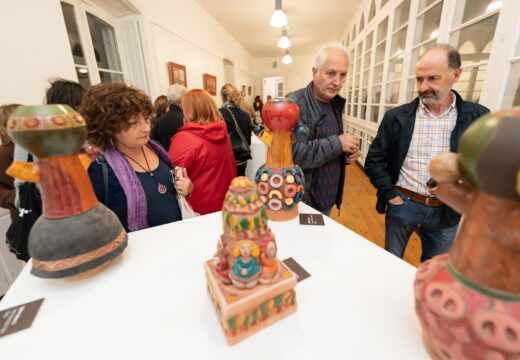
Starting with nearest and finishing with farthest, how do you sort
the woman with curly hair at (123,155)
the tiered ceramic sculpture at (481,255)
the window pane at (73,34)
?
the tiered ceramic sculpture at (481,255)
the woman with curly hair at (123,155)
the window pane at (73,34)

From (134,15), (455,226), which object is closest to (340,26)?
(134,15)

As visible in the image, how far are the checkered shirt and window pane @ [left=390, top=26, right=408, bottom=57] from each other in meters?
2.19

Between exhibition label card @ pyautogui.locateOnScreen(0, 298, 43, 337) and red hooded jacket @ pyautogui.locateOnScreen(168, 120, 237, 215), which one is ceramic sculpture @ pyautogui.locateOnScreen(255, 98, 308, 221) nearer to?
red hooded jacket @ pyautogui.locateOnScreen(168, 120, 237, 215)

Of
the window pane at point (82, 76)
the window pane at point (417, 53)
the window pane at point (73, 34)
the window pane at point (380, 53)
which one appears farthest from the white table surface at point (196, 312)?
the window pane at point (380, 53)

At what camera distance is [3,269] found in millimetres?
1608

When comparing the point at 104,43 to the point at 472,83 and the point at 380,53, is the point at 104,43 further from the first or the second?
the point at 380,53

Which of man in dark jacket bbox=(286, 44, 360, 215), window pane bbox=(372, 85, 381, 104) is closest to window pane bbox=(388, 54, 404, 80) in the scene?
window pane bbox=(372, 85, 381, 104)

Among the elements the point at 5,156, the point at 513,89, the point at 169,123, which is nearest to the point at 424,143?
the point at 513,89

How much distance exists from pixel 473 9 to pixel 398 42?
5.13 feet

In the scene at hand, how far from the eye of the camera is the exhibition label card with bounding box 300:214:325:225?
1012 millimetres

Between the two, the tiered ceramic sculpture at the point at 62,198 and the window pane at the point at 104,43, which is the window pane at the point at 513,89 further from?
the window pane at the point at 104,43

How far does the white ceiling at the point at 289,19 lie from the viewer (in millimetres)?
4594

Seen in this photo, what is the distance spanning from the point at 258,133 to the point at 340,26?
6816mm

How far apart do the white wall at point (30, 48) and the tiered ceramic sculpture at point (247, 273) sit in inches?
72.7
